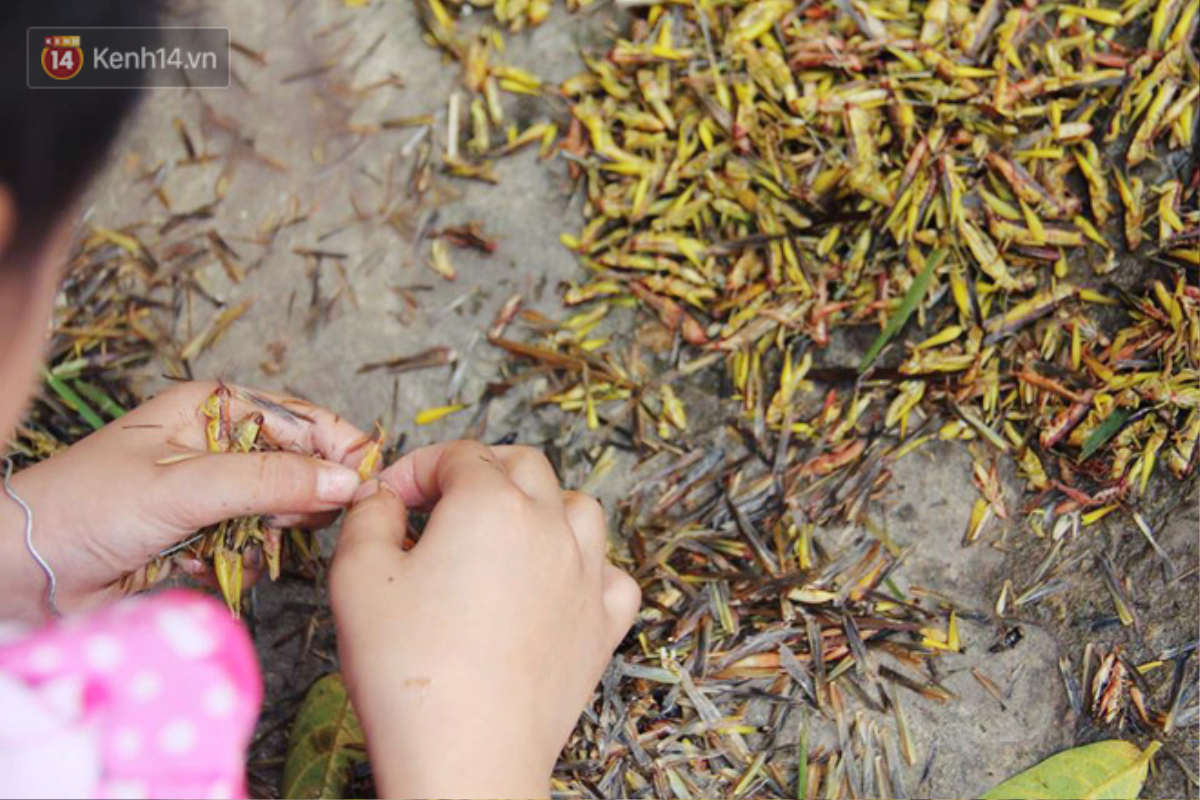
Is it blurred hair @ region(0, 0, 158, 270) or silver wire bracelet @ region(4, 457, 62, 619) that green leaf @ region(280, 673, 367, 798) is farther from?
blurred hair @ region(0, 0, 158, 270)

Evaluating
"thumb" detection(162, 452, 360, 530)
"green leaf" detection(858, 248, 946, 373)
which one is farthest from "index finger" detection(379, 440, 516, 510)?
"green leaf" detection(858, 248, 946, 373)

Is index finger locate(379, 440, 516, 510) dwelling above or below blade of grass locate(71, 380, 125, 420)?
above

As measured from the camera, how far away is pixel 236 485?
1.48 metres

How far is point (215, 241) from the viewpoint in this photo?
2.10 m

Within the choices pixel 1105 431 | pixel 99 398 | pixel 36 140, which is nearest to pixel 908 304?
pixel 1105 431

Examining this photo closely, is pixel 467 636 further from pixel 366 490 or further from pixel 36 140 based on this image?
pixel 36 140

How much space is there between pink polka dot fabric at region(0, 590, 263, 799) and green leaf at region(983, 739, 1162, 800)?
3.34ft

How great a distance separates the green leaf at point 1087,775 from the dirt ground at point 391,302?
0.03 m

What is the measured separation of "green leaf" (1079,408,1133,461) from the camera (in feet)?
5.48

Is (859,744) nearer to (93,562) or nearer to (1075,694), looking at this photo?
(1075,694)

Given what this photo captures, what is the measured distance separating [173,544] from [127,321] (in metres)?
0.63

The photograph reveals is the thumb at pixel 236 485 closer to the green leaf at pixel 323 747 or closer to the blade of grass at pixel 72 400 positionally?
the green leaf at pixel 323 747

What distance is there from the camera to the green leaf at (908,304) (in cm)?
179

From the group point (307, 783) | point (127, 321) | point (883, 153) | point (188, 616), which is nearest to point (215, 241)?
point (127, 321)
